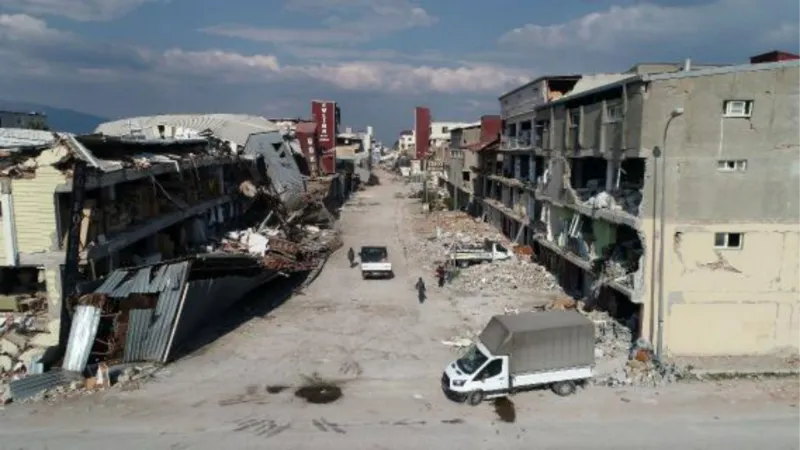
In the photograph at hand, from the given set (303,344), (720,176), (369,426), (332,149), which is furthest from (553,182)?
(332,149)

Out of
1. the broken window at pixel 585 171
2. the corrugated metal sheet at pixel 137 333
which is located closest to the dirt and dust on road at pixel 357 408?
the corrugated metal sheet at pixel 137 333

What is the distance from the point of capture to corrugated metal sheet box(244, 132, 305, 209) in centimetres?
4469

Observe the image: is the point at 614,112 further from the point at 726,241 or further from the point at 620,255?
the point at 726,241

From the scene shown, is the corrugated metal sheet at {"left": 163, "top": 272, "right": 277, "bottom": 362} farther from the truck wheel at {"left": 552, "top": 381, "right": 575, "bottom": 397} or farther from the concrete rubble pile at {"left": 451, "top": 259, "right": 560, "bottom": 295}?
the truck wheel at {"left": 552, "top": 381, "right": 575, "bottom": 397}

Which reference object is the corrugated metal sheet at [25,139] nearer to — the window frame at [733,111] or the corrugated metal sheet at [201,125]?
the window frame at [733,111]

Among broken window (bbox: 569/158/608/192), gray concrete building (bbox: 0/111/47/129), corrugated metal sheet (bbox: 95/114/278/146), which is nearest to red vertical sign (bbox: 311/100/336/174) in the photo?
corrugated metal sheet (bbox: 95/114/278/146)

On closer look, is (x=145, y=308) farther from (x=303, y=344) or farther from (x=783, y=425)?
(x=783, y=425)

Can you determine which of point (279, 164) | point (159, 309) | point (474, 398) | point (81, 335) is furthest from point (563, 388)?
point (279, 164)

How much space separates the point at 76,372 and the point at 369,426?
33.3ft

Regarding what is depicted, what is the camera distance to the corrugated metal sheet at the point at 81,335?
19406 mm

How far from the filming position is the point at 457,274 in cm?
3431

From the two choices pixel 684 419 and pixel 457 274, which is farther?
pixel 457 274

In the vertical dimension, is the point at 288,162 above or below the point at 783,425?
above

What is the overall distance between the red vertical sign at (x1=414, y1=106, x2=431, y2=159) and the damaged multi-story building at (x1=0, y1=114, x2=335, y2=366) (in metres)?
69.6
